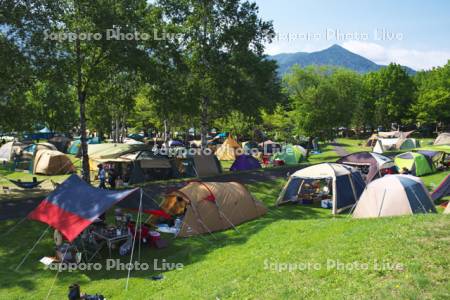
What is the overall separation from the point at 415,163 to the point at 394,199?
40.1 ft

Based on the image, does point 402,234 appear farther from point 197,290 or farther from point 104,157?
point 104,157

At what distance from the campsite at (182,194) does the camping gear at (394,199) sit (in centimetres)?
4

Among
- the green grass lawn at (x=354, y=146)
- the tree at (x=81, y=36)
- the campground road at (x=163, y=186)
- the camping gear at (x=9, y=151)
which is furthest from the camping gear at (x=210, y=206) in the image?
the green grass lawn at (x=354, y=146)


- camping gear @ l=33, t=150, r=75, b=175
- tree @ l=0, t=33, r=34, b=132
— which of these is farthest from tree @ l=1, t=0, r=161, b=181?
camping gear @ l=33, t=150, r=75, b=175

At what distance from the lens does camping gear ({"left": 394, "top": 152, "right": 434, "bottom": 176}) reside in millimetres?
23672

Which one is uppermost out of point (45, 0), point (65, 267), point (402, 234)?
point (45, 0)

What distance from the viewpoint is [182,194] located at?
13.9m

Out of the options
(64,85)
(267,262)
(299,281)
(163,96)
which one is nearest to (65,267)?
Result: (267,262)

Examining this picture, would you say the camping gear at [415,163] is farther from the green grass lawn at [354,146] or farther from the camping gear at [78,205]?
the green grass lawn at [354,146]

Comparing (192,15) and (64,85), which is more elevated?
(192,15)

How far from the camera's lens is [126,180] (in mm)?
22625

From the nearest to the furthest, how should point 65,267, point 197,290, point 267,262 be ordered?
point 197,290
point 267,262
point 65,267

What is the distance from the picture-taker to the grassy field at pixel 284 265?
274 inches

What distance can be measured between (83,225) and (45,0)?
11.6 meters
